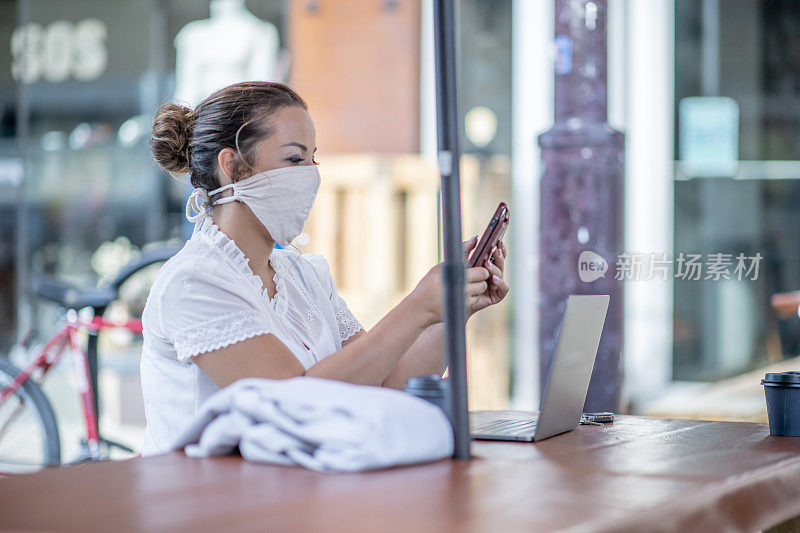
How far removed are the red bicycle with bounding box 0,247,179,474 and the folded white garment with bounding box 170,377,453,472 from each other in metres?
2.33

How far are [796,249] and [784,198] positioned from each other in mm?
274

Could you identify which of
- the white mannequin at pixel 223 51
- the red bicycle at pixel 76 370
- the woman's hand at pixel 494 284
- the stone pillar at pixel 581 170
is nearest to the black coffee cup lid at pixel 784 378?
the woman's hand at pixel 494 284

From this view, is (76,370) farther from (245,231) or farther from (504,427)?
(504,427)

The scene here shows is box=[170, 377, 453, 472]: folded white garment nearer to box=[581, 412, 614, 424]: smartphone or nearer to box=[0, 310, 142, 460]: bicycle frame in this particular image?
box=[581, 412, 614, 424]: smartphone

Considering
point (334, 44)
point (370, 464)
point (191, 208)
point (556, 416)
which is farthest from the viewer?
point (334, 44)

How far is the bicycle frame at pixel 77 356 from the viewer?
3674 mm

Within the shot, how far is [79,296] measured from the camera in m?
3.74

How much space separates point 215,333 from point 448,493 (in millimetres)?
719

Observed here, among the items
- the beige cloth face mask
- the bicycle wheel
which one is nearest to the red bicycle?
the bicycle wheel

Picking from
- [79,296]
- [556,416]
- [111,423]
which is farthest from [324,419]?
[111,423]

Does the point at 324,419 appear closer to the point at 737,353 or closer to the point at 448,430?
the point at 448,430

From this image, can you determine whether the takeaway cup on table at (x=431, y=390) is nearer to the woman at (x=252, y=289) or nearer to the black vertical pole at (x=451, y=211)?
the black vertical pole at (x=451, y=211)

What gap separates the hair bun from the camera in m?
2.13

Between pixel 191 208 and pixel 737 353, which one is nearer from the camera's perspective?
pixel 191 208
